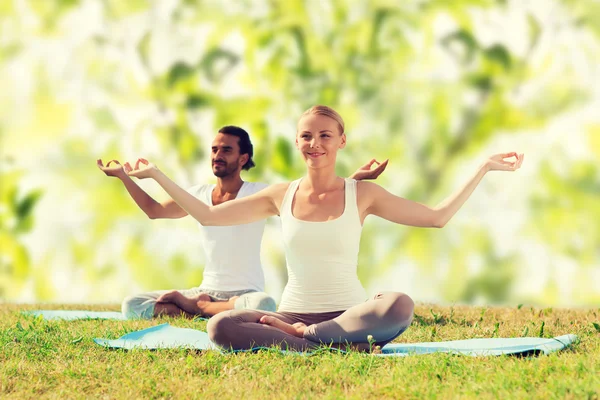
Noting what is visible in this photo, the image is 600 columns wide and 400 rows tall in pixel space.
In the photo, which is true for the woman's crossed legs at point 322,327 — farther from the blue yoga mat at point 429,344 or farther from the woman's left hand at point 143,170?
the woman's left hand at point 143,170

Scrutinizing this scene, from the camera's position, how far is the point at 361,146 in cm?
886

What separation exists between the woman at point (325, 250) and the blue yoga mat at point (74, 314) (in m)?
2.18

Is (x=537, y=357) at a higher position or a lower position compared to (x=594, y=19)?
lower

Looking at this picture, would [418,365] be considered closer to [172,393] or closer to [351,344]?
[351,344]

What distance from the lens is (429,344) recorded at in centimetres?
411

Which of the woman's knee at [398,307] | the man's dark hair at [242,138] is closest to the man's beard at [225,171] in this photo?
the man's dark hair at [242,138]

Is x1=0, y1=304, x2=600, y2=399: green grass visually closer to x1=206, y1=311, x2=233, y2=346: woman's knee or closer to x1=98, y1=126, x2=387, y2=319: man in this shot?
x1=206, y1=311, x2=233, y2=346: woman's knee

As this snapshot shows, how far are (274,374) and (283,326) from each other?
448 mm

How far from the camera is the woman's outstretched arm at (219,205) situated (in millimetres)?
3783

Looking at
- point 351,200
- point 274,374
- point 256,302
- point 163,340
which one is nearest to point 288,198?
point 351,200

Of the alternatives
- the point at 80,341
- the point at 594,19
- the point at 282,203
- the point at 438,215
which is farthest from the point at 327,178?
the point at 594,19

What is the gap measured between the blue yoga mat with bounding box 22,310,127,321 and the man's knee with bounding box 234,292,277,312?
0.96 meters

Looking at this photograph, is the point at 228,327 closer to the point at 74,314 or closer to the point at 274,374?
the point at 274,374

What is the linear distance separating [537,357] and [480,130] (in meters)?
5.47
